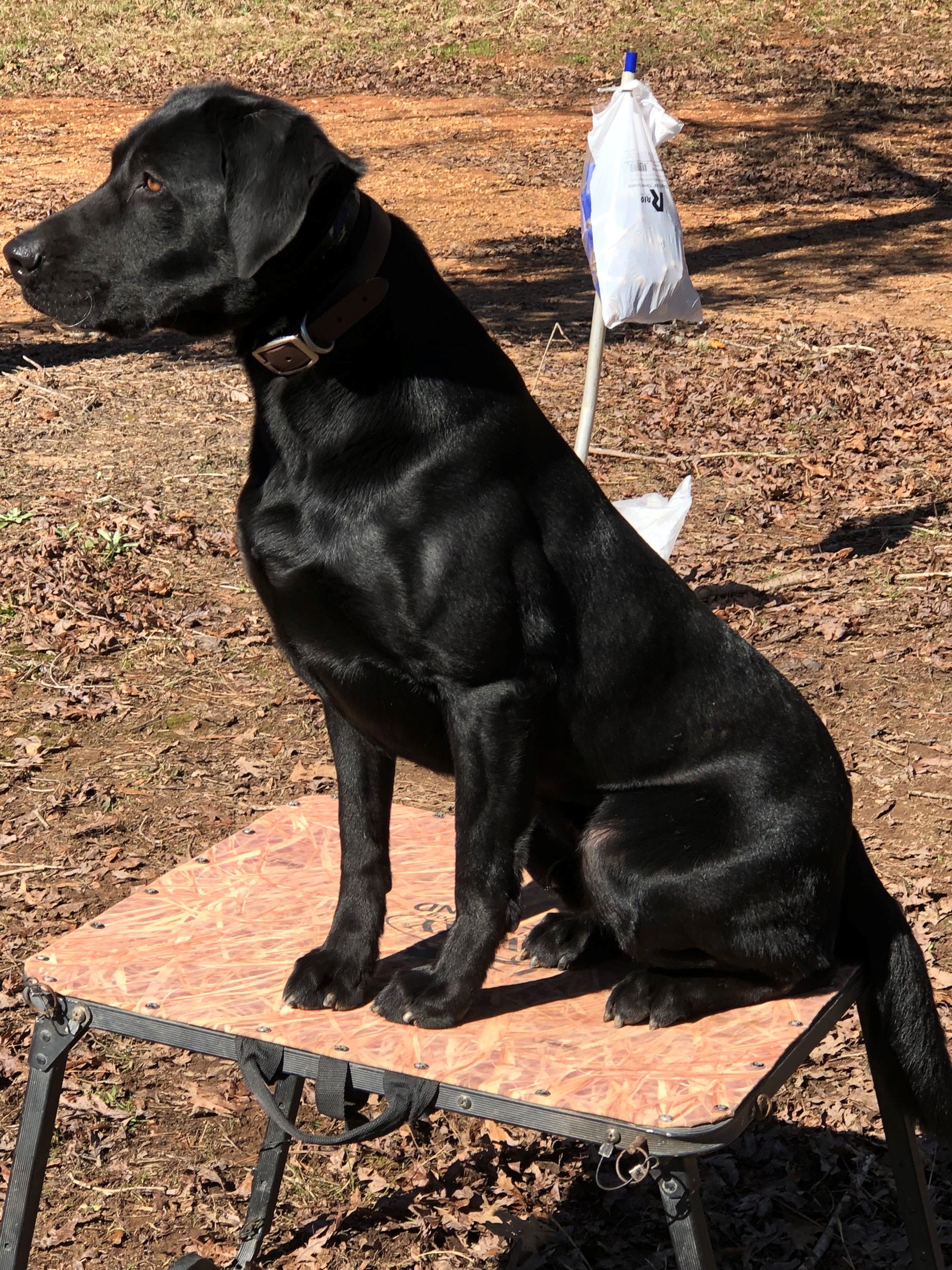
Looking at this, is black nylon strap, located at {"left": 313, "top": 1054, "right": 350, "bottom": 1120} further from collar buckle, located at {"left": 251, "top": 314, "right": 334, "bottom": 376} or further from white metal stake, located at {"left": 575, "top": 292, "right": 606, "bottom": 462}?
white metal stake, located at {"left": 575, "top": 292, "right": 606, "bottom": 462}

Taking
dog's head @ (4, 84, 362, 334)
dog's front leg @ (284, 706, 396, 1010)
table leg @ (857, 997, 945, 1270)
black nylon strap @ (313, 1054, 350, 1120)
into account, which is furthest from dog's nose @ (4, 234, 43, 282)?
table leg @ (857, 997, 945, 1270)

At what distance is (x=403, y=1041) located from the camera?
2422 mm

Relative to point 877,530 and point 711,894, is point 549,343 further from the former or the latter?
point 711,894

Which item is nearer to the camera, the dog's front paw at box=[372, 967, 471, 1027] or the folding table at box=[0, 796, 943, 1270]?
the folding table at box=[0, 796, 943, 1270]

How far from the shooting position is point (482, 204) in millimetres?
15070

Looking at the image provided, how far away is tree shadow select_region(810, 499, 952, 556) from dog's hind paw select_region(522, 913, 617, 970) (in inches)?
168

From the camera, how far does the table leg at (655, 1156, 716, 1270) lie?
2164 mm

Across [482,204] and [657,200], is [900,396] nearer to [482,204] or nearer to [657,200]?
[657,200]

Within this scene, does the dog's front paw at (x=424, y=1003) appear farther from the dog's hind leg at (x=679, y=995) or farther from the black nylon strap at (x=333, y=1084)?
the dog's hind leg at (x=679, y=995)

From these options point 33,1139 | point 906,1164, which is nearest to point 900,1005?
point 906,1164

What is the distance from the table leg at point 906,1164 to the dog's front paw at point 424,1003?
0.86 meters

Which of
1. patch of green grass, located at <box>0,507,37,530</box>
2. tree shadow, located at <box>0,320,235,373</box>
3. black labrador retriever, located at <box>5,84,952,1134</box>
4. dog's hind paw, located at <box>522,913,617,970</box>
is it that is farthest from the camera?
tree shadow, located at <box>0,320,235,373</box>

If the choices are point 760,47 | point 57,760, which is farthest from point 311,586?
point 760,47

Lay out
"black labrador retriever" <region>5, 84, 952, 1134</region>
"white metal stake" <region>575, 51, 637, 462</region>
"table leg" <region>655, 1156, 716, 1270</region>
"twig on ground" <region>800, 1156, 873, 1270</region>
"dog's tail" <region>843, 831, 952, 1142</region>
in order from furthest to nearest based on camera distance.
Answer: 1. "white metal stake" <region>575, 51, 637, 462</region>
2. "twig on ground" <region>800, 1156, 873, 1270</region>
3. "dog's tail" <region>843, 831, 952, 1142</region>
4. "black labrador retriever" <region>5, 84, 952, 1134</region>
5. "table leg" <region>655, 1156, 716, 1270</region>
